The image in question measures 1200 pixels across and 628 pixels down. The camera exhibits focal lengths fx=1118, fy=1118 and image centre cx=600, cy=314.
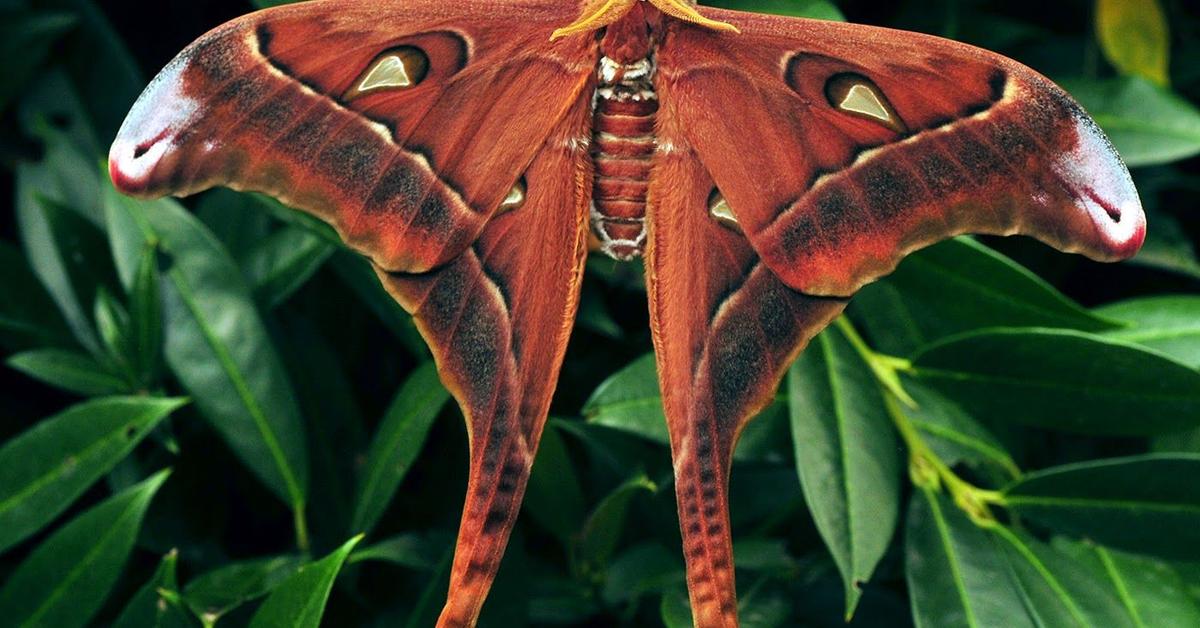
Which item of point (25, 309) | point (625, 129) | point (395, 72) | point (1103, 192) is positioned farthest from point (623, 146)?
point (25, 309)

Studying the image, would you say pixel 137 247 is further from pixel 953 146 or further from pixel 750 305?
pixel 953 146

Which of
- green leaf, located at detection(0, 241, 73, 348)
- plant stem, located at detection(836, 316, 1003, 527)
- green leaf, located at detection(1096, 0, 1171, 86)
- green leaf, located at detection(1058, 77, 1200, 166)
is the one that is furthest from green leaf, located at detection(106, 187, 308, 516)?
green leaf, located at detection(1096, 0, 1171, 86)

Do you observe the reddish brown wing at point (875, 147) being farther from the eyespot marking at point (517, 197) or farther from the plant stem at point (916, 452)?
the plant stem at point (916, 452)

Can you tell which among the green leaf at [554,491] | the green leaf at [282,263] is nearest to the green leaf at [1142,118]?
the green leaf at [554,491]

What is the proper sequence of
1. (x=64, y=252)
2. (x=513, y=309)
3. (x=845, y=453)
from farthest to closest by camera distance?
(x=64, y=252) < (x=845, y=453) < (x=513, y=309)

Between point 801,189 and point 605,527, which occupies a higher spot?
point 801,189

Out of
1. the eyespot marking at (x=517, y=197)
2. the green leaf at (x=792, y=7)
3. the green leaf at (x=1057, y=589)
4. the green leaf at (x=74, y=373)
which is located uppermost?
the green leaf at (x=792, y=7)

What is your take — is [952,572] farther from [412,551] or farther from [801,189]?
[412,551]
